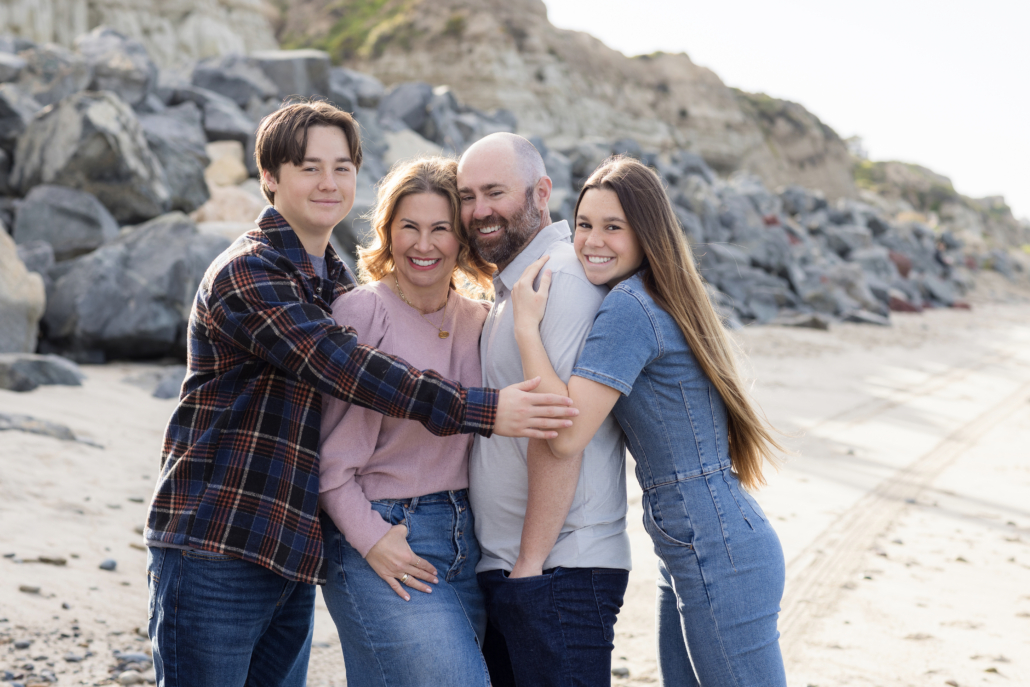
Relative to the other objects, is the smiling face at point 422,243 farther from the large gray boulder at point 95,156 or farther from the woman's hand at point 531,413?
the large gray boulder at point 95,156

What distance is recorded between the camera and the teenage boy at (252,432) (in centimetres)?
224

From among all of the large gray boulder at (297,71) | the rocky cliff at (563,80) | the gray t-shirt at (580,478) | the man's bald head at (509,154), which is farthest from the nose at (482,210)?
the rocky cliff at (563,80)

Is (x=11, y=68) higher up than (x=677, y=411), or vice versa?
(x=11, y=68)

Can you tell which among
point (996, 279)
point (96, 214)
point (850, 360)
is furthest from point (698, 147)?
point (96, 214)

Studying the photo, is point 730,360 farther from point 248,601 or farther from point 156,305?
point 156,305

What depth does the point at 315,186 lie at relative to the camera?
2453 millimetres

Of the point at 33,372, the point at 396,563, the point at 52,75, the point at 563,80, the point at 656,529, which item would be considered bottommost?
the point at 33,372

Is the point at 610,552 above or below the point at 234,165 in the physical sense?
below

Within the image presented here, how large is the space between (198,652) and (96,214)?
848 cm

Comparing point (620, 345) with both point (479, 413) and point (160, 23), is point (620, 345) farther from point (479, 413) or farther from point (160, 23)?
point (160, 23)

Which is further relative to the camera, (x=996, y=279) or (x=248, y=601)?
(x=996, y=279)

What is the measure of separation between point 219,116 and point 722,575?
13.7 meters

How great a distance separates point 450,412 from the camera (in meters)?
2.28

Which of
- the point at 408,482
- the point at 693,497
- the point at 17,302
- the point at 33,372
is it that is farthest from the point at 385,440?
the point at 17,302
